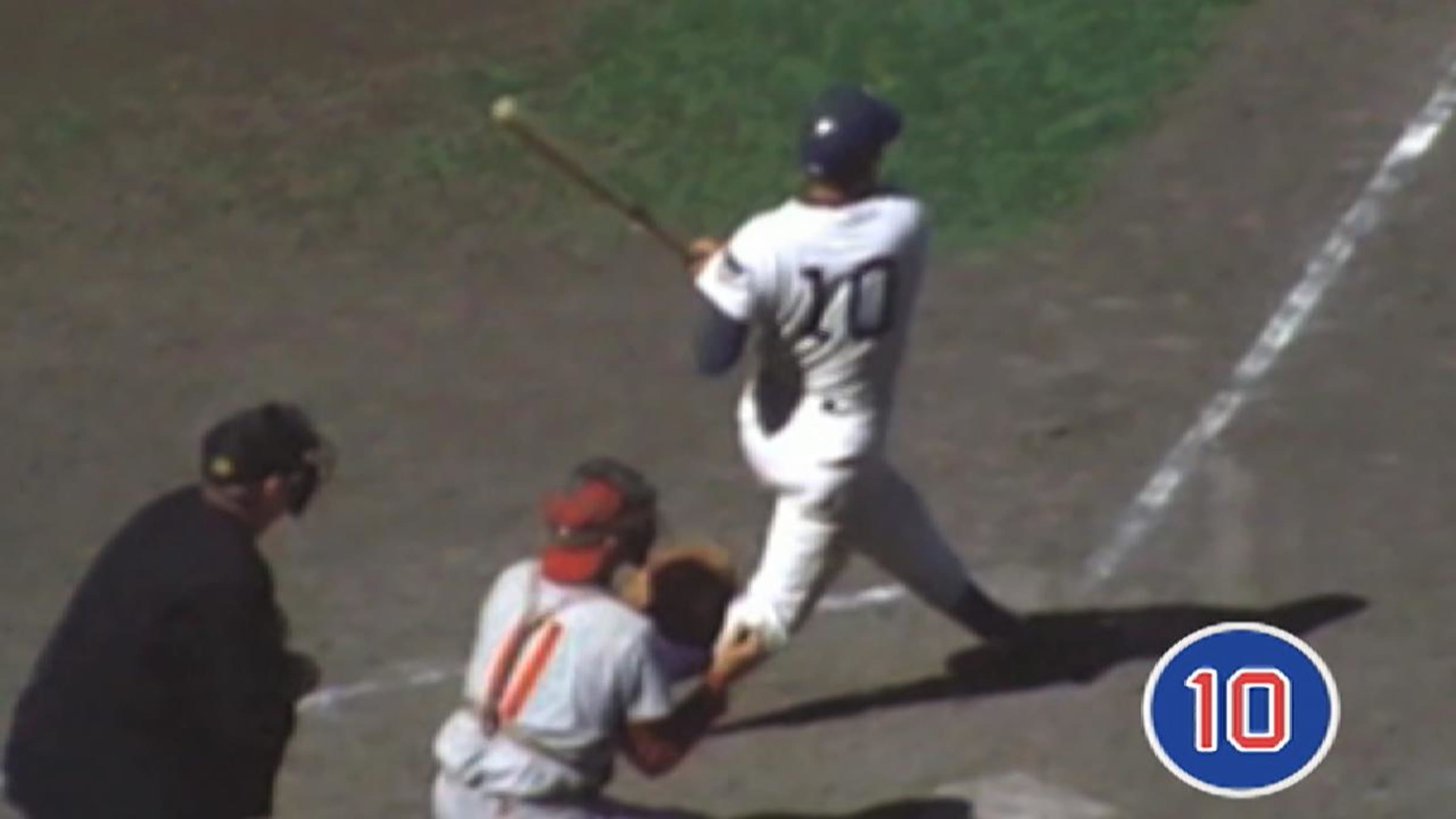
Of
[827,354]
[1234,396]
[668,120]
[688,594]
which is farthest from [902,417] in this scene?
[668,120]

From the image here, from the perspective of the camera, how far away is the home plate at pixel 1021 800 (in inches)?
388

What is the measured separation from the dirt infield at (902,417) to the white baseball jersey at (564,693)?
4.77 ft

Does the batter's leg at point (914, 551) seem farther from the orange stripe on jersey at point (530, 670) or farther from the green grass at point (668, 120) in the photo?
the green grass at point (668, 120)

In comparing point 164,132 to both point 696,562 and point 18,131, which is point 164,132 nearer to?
point 18,131

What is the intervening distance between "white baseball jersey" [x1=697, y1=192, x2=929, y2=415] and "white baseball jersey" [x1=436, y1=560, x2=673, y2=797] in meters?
1.48

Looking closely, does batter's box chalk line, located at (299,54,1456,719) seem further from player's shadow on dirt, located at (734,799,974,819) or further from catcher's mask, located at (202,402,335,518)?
catcher's mask, located at (202,402,335,518)

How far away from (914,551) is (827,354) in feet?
2.37

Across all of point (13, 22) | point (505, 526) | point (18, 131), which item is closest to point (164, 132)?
point (18, 131)

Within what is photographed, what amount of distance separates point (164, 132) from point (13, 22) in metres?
1.77

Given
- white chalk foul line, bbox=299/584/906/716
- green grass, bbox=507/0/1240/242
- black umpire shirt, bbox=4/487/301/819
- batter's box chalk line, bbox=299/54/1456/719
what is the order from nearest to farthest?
black umpire shirt, bbox=4/487/301/819
white chalk foul line, bbox=299/584/906/716
batter's box chalk line, bbox=299/54/1456/719
green grass, bbox=507/0/1240/242

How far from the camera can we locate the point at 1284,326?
43.9ft

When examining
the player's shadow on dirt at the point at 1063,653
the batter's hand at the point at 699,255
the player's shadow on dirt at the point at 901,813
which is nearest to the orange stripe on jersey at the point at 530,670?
the player's shadow on dirt at the point at 901,813

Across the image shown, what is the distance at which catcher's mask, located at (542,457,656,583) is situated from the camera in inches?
346

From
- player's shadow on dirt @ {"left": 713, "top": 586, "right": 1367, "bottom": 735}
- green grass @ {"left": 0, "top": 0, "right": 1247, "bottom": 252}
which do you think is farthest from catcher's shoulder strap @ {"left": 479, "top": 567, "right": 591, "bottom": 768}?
green grass @ {"left": 0, "top": 0, "right": 1247, "bottom": 252}
